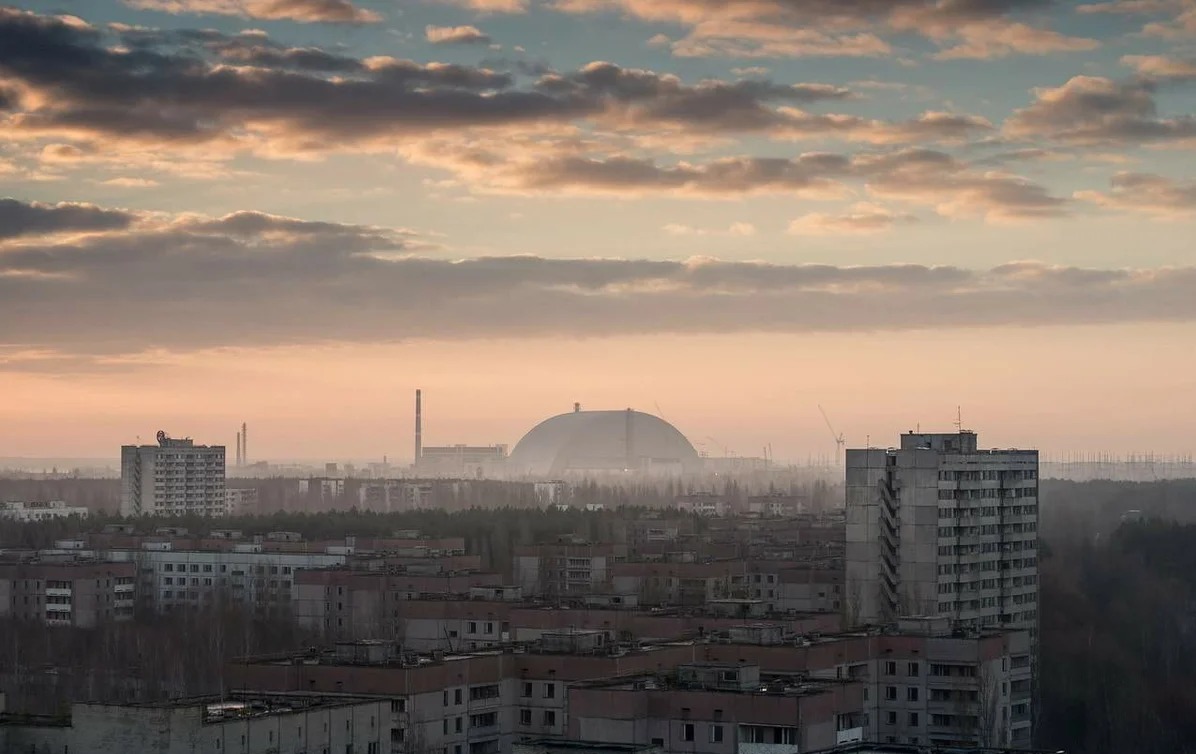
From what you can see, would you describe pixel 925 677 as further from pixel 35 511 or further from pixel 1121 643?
pixel 35 511

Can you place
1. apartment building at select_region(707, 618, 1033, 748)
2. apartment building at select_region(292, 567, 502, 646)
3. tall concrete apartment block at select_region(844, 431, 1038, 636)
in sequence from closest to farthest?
apartment building at select_region(707, 618, 1033, 748)
tall concrete apartment block at select_region(844, 431, 1038, 636)
apartment building at select_region(292, 567, 502, 646)

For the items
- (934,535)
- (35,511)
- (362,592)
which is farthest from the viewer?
(35,511)

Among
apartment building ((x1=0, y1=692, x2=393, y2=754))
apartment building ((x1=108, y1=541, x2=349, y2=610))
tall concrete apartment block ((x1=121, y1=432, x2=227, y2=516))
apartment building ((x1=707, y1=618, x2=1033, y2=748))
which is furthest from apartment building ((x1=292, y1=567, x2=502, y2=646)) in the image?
tall concrete apartment block ((x1=121, y1=432, x2=227, y2=516))

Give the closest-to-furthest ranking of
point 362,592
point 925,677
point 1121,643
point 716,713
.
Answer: point 716,713 → point 925,677 → point 362,592 → point 1121,643

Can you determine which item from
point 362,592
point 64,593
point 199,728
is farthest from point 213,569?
point 199,728

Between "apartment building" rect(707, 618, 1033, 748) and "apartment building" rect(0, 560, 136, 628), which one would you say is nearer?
"apartment building" rect(707, 618, 1033, 748)

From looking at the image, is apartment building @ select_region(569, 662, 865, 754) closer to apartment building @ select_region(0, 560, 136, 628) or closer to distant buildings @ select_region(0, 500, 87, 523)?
apartment building @ select_region(0, 560, 136, 628)

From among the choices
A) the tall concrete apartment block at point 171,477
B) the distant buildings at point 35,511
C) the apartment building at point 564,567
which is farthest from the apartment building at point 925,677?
the tall concrete apartment block at point 171,477
